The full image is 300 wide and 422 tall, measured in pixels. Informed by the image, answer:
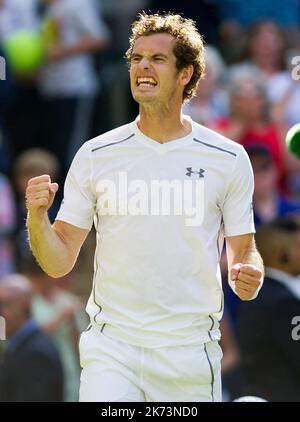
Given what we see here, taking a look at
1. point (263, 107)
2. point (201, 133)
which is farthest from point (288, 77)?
point (201, 133)

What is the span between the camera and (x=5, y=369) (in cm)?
819

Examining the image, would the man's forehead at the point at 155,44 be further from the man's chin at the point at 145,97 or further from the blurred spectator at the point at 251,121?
the blurred spectator at the point at 251,121

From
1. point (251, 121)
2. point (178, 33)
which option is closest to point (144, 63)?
point (178, 33)

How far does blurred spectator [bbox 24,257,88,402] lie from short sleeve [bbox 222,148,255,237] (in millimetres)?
3784

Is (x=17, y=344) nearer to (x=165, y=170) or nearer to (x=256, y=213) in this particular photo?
(x=256, y=213)

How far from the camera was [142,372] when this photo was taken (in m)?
5.23

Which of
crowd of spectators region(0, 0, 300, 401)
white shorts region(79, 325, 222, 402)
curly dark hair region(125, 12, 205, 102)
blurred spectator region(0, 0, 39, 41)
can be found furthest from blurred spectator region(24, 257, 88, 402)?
curly dark hair region(125, 12, 205, 102)

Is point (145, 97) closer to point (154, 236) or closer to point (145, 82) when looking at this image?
point (145, 82)

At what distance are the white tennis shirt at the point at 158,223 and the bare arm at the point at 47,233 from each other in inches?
2.7

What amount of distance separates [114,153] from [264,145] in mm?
4396

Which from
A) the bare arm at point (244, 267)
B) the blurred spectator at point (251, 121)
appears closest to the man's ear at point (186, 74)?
the bare arm at point (244, 267)

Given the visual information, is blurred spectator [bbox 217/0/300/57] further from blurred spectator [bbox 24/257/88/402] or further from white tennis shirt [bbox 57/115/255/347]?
white tennis shirt [bbox 57/115/255/347]

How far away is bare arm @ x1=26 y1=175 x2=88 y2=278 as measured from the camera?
16.8 feet

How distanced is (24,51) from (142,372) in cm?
611
